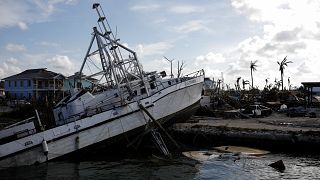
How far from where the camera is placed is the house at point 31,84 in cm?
7175

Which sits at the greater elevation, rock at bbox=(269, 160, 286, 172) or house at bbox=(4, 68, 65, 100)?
house at bbox=(4, 68, 65, 100)

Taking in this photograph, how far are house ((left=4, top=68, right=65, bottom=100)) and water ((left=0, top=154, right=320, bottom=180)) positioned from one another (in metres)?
49.0

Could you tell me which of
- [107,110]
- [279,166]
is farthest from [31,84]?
[279,166]

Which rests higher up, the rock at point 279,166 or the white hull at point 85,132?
the white hull at point 85,132

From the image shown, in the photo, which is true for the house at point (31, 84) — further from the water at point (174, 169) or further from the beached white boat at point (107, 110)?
the water at point (174, 169)

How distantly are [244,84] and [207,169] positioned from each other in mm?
67219

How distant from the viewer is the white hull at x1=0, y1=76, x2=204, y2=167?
2238cm

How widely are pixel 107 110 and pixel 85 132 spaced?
193 cm

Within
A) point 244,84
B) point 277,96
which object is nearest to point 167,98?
point 277,96

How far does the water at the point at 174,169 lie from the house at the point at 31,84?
4900 centimetres

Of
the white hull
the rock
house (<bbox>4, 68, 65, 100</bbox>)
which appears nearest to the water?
the rock

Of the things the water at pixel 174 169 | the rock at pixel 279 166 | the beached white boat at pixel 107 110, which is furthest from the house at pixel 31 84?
the rock at pixel 279 166

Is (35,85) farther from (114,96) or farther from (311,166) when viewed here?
(311,166)

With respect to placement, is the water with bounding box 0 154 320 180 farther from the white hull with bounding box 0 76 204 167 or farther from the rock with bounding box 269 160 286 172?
the white hull with bounding box 0 76 204 167
